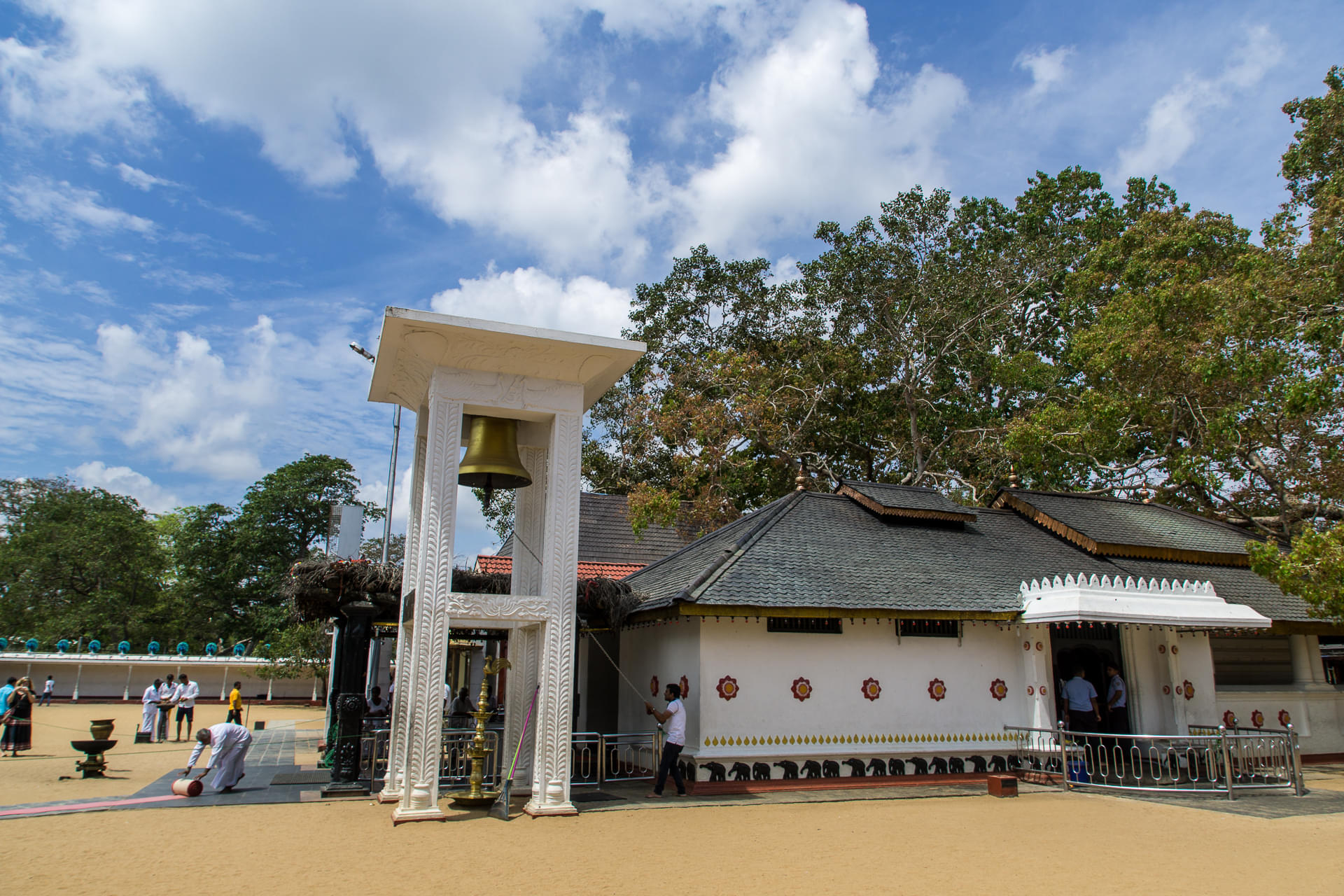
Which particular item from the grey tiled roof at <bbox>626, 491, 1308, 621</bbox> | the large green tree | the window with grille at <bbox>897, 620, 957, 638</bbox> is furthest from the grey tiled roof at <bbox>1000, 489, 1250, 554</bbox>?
the large green tree

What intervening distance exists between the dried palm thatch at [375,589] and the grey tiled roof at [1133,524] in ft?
29.6

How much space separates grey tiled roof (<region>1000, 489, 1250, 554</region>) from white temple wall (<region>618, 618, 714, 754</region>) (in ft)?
28.0

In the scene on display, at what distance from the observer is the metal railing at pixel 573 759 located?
11.2m

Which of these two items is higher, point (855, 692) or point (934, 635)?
point (934, 635)

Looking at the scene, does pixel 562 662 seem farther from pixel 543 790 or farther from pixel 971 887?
pixel 971 887

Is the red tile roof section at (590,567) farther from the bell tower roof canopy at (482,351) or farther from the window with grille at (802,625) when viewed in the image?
the bell tower roof canopy at (482,351)

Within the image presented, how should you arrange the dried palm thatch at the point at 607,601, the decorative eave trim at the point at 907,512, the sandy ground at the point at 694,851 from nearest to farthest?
1. the sandy ground at the point at 694,851
2. the dried palm thatch at the point at 607,601
3. the decorative eave trim at the point at 907,512

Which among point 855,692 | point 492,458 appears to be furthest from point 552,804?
point 855,692

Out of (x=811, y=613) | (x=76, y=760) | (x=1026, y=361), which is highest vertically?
(x=1026, y=361)

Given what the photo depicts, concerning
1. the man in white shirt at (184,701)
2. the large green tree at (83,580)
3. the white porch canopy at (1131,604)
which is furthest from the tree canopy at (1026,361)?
the large green tree at (83,580)

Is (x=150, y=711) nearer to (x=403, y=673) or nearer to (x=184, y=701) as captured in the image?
(x=184, y=701)

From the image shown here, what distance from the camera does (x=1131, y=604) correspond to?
40.2 ft

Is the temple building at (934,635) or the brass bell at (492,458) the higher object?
the brass bell at (492,458)

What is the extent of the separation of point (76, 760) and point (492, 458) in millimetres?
11247
